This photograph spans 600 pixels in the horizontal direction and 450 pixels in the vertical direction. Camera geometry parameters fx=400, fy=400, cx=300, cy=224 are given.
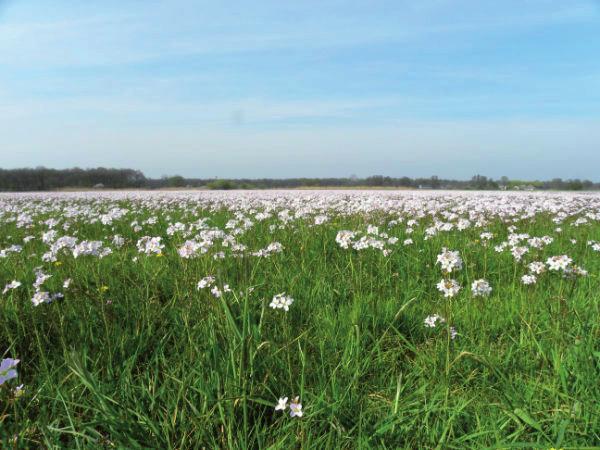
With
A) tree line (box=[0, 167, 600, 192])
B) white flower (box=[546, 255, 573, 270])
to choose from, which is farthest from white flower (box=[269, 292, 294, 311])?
tree line (box=[0, 167, 600, 192])

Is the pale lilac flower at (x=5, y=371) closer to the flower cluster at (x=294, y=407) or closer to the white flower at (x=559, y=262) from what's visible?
the flower cluster at (x=294, y=407)

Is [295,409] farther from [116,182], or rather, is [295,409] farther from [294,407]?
[116,182]

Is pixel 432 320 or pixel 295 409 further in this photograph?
pixel 432 320

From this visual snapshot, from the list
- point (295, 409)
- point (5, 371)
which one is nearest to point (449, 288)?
point (295, 409)

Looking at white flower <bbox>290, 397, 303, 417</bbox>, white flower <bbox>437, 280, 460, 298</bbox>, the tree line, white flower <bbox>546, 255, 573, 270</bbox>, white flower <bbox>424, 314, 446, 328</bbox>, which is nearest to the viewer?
white flower <bbox>290, 397, 303, 417</bbox>

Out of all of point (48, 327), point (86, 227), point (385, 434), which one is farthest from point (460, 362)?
point (86, 227)

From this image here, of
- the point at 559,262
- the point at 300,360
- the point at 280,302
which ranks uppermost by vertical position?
the point at 559,262

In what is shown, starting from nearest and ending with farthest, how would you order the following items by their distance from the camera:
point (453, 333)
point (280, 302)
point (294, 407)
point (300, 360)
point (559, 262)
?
1. point (294, 407)
2. point (300, 360)
3. point (280, 302)
4. point (453, 333)
5. point (559, 262)

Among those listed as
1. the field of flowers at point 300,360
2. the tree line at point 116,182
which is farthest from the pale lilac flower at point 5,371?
the tree line at point 116,182

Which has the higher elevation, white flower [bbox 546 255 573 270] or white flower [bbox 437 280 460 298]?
white flower [bbox 546 255 573 270]

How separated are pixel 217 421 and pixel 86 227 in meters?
7.35

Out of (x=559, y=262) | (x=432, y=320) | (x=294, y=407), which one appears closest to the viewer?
(x=294, y=407)

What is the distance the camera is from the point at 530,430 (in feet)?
6.00

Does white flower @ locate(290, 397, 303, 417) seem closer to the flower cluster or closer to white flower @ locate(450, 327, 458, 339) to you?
the flower cluster
